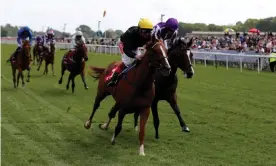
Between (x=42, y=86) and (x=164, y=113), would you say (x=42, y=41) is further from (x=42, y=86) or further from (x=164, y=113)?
(x=164, y=113)

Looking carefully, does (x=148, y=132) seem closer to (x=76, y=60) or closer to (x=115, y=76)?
(x=115, y=76)

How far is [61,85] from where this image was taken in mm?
17562

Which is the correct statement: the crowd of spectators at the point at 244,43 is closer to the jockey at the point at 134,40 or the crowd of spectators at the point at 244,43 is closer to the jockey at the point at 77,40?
the jockey at the point at 77,40

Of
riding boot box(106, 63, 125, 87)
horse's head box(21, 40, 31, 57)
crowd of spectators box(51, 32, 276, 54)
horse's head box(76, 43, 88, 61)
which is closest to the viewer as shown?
riding boot box(106, 63, 125, 87)

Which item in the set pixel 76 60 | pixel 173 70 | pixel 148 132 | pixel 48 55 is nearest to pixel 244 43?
pixel 48 55

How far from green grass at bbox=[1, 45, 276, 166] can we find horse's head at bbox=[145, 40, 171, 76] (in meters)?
1.39

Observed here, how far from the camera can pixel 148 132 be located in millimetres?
9023

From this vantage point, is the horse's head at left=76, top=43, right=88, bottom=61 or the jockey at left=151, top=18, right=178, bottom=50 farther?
the horse's head at left=76, top=43, right=88, bottom=61

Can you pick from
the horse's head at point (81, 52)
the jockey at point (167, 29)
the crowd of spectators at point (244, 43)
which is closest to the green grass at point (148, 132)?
the horse's head at point (81, 52)

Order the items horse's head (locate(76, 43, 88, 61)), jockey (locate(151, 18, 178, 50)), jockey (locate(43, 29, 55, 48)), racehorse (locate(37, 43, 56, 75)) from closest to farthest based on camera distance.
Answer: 1. jockey (locate(151, 18, 178, 50))
2. horse's head (locate(76, 43, 88, 61))
3. racehorse (locate(37, 43, 56, 75))
4. jockey (locate(43, 29, 55, 48))

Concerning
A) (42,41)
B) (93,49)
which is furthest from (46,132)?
(93,49)

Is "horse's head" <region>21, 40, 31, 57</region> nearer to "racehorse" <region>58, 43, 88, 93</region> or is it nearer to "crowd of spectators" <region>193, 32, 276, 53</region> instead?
"racehorse" <region>58, 43, 88, 93</region>

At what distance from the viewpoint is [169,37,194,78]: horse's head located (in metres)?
8.19

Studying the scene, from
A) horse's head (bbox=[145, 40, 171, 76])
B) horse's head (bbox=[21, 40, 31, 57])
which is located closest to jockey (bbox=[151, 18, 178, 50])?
horse's head (bbox=[145, 40, 171, 76])
